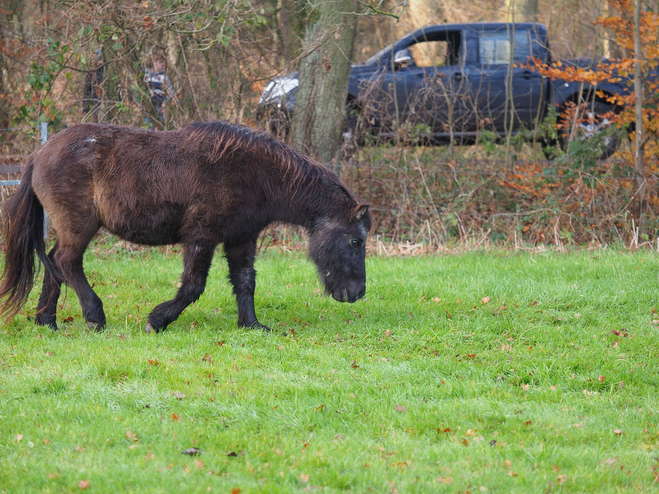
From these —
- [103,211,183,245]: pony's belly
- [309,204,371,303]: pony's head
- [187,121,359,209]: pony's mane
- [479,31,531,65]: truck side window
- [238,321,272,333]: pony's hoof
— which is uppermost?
[479,31,531,65]: truck side window

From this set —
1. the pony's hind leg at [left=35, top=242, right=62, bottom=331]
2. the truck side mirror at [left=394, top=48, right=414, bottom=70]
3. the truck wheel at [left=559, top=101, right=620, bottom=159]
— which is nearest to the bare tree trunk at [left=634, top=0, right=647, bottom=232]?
the truck wheel at [left=559, top=101, right=620, bottom=159]

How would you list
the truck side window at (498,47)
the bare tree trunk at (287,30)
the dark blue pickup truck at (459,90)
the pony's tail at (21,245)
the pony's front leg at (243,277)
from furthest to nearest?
the truck side window at (498,47) → the bare tree trunk at (287,30) → the dark blue pickup truck at (459,90) → the pony's front leg at (243,277) → the pony's tail at (21,245)

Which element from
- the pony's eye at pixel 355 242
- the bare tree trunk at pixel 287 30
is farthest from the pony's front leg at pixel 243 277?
the bare tree trunk at pixel 287 30

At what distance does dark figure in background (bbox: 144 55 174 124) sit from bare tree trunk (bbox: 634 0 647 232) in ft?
22.0

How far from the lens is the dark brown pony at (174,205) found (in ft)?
19.8

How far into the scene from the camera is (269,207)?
20.6ft

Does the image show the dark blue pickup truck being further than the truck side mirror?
No

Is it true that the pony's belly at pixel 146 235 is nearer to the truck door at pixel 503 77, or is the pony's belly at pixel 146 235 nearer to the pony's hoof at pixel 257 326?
the pony's hoof at pixel 257 326

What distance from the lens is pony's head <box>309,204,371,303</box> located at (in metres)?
6.26

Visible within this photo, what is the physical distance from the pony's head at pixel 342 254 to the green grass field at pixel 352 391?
0.36m

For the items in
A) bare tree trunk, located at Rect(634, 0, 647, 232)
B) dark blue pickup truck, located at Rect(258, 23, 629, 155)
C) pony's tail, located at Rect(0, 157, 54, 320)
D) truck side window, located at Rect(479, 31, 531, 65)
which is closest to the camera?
pony's tail, located at Rect(0, 157, 54, 320)

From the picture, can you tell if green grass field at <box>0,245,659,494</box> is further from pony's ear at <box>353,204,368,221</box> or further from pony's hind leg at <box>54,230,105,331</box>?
pony's ear at <box>353,204,368,221</box>

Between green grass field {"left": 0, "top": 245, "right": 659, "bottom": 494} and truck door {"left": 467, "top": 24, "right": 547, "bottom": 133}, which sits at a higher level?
truck door {"left": 467, "top": 24, "right": 547, "bottom": 133}

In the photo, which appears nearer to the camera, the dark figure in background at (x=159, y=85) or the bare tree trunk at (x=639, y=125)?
the bare tree trunk at (x=639, y=125)
